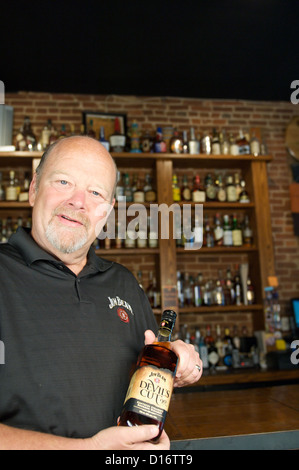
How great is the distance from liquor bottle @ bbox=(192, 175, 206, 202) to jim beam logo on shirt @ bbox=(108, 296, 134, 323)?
7.76ft

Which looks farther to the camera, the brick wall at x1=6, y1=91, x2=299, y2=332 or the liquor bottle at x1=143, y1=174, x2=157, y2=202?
the brick wall at x1=6, y1=91, x2=299, y2=332

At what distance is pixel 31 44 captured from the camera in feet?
9.36

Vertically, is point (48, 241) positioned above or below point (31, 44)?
below

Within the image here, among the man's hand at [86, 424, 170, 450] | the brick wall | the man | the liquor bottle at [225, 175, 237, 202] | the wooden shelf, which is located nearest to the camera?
the man's hand at [86, 424, 170, 450]

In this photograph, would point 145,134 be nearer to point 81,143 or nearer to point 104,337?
point 81,143

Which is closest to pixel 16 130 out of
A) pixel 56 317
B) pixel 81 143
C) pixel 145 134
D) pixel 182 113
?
pixel 145 134

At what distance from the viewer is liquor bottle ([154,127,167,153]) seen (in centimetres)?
331

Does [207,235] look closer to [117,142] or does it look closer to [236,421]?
[117,142]

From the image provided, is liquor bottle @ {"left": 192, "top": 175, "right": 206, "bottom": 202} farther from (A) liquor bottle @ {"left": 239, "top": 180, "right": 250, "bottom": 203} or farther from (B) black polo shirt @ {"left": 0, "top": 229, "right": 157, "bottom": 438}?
(B) black polo shirt @ {"left": 0, "top": 229, "right": 157, "bottom": 438}

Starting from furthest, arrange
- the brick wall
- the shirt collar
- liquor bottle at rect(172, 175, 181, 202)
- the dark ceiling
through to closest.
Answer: the brick wall → liquor bottle at rect(172, 175, 181, 202) → the dark ceiling → the shirt collar

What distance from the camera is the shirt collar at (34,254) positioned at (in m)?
0.98

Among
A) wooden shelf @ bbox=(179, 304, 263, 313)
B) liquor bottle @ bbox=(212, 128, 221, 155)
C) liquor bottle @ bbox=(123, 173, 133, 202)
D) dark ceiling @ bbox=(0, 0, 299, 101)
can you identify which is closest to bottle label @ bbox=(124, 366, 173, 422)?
wooden shelf @ bbox=(179, 304, 263, 313)

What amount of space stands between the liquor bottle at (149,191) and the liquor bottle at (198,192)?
354 millimetres
